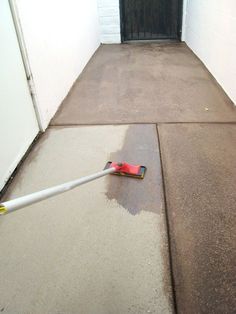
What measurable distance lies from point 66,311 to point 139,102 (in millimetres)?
2202

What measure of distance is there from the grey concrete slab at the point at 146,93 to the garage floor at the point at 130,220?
1.0 inches

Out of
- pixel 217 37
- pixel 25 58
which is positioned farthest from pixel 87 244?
pixel 217 37

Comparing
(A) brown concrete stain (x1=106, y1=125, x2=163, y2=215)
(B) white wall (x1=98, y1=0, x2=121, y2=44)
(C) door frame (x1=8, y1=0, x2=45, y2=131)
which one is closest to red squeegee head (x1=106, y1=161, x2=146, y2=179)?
(A) brown concrete stain (x1=106, y1=125, x2=163, y2=215)

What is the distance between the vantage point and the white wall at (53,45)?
2092mm

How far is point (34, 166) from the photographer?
188 centimetres

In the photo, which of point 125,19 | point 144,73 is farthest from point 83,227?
point 125,19

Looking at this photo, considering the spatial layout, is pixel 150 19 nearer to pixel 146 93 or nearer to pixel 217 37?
pixel 217 37

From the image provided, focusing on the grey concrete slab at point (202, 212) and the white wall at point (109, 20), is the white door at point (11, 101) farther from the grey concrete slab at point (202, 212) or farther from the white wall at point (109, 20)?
the white wall at point (109, 20)

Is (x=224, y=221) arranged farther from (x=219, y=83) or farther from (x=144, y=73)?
(x=144, y=73)

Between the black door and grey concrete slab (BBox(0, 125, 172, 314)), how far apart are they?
14.2ft

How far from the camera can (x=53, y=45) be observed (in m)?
2.60

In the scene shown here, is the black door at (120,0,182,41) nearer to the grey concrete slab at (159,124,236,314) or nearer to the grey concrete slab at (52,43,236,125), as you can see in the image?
the grey concrete slab at (52,43,236,125)

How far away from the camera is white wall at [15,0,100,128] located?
2092 millimetres

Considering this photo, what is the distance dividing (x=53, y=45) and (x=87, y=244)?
2107mm
